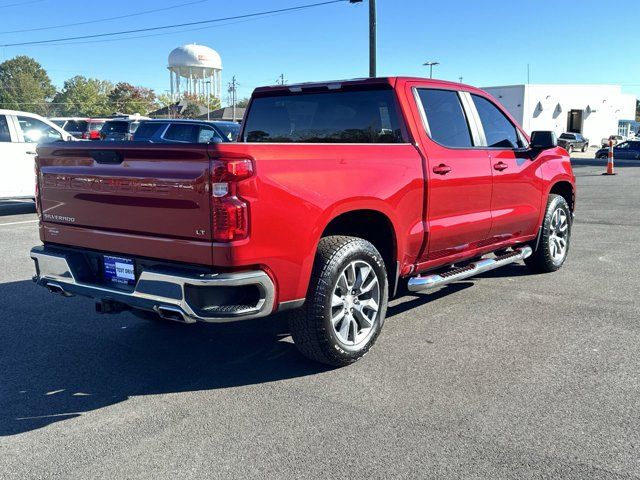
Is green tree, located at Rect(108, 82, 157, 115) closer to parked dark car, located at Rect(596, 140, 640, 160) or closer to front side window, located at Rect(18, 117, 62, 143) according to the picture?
parked dark car, located at Rect(596, 140, 640, 160)

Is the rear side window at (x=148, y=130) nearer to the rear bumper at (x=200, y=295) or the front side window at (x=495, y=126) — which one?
the front side window at (x=495, y=126)

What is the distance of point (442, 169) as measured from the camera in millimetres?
4934

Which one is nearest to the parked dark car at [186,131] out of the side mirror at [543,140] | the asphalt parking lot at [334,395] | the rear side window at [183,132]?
the rear side window at [183,132]

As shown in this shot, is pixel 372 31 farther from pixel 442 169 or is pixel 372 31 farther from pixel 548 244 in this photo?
pixel 442 169

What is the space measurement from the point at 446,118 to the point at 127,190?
9.26 feet

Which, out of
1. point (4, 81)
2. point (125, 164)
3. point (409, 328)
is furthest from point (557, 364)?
point (4, 81)

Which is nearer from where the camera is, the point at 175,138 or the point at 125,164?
the point at 125,164

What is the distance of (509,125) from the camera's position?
20.0 ft

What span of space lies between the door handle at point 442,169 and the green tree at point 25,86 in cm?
11527

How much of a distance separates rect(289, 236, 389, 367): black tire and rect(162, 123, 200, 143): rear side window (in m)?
10.1

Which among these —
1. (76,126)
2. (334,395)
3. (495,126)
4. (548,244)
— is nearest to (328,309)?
(334,395)

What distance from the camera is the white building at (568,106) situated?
58.2m

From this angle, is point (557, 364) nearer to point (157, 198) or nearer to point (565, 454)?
point (565, 454)

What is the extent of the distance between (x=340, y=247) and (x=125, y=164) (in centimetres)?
146
